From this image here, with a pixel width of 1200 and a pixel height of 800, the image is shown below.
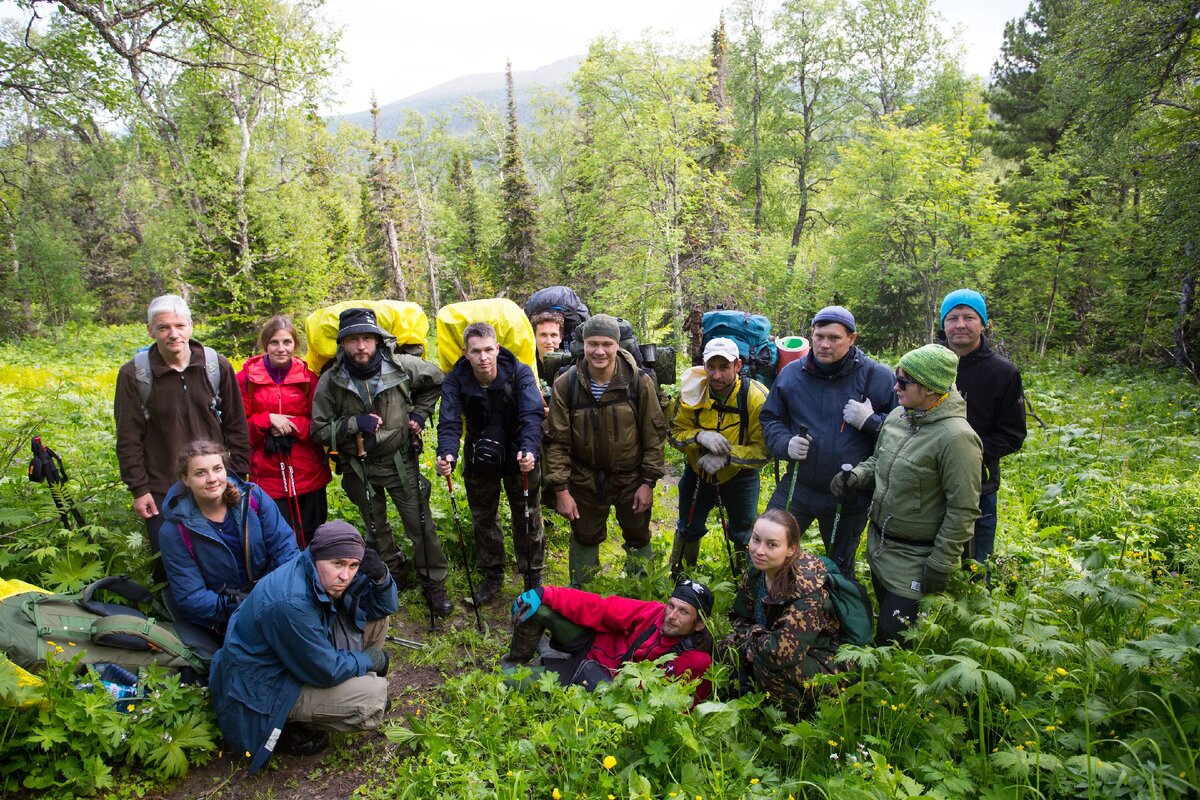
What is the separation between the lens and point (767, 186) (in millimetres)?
32500

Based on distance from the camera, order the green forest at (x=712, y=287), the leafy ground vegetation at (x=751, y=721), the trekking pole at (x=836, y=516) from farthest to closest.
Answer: the trekking pole at (x=836, y=516) < the green forest at (x=712, y=287) < the leafy ground vegetation at (x=751, y=721)

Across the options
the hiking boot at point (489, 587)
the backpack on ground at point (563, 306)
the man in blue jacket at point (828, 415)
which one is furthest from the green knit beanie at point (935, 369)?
the hiking boot at point (489, 587)

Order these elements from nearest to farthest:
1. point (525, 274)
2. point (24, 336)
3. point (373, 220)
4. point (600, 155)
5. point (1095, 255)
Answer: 1. point (1095, 255)
2. point (600, 155)
3. point (24, 336)
4. point (525, 274)
5. point (373, 220)

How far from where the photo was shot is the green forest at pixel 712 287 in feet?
9.27

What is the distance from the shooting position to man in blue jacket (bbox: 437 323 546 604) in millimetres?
4688

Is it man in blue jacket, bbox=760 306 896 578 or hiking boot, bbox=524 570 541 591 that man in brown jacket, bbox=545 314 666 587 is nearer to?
hiking boot, bbox=524 570 541 591

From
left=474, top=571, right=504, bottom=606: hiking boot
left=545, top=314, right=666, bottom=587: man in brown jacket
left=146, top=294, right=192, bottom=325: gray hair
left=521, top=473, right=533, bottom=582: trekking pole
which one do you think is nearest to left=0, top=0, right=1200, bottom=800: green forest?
left=474, top=571, right=504, bottom=606: hiking boot

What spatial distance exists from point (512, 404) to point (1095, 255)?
69.9 ft

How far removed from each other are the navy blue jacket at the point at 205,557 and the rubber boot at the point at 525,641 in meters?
1.56

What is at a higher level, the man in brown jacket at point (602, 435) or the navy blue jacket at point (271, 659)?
the man in brown jacket at point (602, 435)

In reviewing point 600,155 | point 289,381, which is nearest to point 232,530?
point 289,381

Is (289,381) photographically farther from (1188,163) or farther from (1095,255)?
(1095,255)

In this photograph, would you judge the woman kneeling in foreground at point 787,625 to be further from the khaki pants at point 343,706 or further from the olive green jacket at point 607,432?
the khaki pants at point 343,706

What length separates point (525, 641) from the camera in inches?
159
